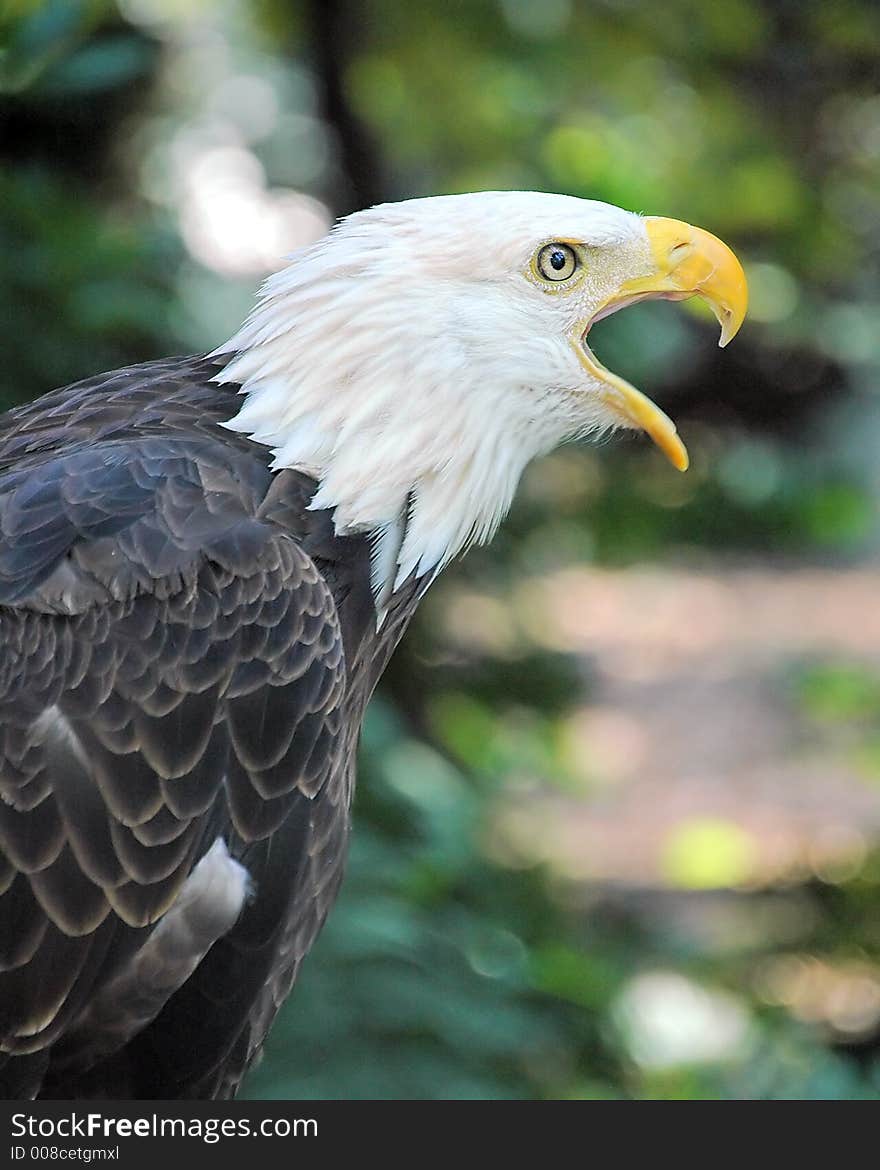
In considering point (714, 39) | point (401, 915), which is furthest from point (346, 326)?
point (714, 39)

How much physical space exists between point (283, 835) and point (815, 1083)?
2860 mm

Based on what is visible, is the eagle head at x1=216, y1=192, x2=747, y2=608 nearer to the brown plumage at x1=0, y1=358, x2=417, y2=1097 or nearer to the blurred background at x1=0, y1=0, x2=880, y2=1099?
the brown plumage at x1=0, y1=358, x2=417, y2=1097

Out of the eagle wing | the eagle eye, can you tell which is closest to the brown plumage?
the eagle wing

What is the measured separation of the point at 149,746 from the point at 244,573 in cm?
35

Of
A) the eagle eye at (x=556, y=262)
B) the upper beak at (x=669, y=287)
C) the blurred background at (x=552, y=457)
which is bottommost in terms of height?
the blurred background at (x=552, y=457)

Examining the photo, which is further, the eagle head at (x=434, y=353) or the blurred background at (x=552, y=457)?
the blurred background at (x=552, y=457)

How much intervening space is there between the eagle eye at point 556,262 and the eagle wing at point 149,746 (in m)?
0.70

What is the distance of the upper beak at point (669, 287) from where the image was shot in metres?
3.10

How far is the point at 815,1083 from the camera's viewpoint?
5.05 metres

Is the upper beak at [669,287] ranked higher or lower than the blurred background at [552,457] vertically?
higher

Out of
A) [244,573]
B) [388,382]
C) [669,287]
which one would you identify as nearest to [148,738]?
[244,573]

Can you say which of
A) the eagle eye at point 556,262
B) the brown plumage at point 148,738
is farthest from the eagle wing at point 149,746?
the eagle eye at point 556,262

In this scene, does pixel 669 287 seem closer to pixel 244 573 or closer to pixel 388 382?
pixel 388 382

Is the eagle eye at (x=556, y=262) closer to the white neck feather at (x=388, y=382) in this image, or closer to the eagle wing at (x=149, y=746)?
the white neck feather at (x=388, y=382)
